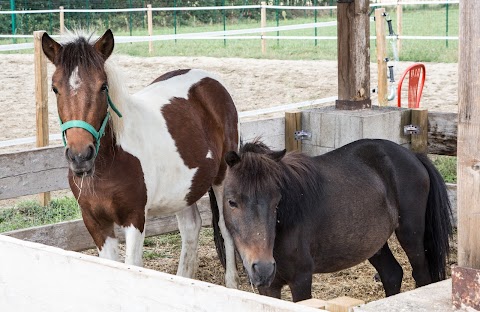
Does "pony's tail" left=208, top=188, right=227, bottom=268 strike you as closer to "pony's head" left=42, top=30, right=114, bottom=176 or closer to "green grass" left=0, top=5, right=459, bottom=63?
"pony's head" left=42, top=30, right=114, bottom=176

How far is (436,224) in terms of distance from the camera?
15.1 feet

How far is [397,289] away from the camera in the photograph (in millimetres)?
4699

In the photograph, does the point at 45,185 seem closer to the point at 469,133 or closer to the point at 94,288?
the point at 94,288

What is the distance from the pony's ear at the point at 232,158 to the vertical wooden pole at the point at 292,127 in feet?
9.15

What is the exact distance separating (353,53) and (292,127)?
0.79m

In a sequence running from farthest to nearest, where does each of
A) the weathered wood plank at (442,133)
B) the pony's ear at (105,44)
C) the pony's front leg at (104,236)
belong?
the weathered wood plank at (442,133)
the pony's front leg at (104,236)
the pony's ear at (105,44)

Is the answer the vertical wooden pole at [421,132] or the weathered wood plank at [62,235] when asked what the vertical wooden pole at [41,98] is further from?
the vertical wooden pole at [421,132]

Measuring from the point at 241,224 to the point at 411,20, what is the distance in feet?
Answer: 87.0

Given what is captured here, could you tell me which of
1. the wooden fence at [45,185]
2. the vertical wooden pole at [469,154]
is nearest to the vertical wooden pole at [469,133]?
the vertical wooden pole at [469,154]

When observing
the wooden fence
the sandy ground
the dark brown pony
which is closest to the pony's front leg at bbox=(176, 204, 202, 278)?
the wooden fence

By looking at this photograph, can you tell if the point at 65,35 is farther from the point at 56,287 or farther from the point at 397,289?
the point at 397,289

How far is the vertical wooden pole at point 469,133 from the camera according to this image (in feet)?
7.57

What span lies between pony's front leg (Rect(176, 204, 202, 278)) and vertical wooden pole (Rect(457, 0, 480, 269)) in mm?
3091

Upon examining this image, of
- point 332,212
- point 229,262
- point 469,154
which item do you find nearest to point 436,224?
point 332,212
